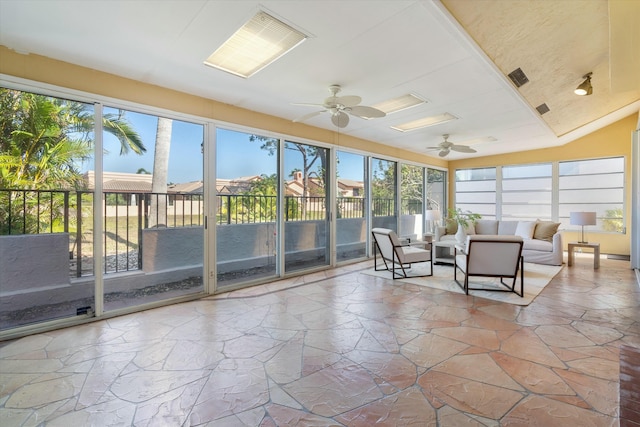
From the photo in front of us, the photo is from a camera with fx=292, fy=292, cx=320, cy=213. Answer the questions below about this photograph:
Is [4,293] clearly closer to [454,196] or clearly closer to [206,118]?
[206,118]

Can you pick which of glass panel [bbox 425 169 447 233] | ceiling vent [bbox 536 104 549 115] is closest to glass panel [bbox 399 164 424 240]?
glass panel [bbox 425 169 447 233]

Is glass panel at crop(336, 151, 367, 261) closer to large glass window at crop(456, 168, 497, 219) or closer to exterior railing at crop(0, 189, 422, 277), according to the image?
exterior railing at crop(0, 189, 422, 277)

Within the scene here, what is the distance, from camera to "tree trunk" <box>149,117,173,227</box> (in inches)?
151

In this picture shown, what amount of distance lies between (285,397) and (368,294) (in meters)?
2.42

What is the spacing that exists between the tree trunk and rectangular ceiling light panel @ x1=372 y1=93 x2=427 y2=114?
3016 millimetres

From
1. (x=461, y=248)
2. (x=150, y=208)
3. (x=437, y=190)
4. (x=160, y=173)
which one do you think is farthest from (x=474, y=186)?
(x=150, y=208)

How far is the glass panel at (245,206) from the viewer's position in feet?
14.5

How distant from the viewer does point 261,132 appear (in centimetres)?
475

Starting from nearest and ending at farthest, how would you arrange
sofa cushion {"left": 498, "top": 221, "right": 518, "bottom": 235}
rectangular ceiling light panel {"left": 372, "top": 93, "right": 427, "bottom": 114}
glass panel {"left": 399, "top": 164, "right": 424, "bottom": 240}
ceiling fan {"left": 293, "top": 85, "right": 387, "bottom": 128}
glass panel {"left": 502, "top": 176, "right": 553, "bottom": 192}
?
ceiling fan {"left": 293, "top": 85, "right": 387, "bottom": 128} → rectangular ceiling light panel {"left": 372, "top": 93, "right": 427, "bottom": 114} → sofa cushion {"left": 498, "top": 221, "right": 518, "bottom": 235} → glass panel {"left": 399, "top": 164, "right": 424, "bottom": 240} → glass panel {"left": 502, "top": 176, "right": 553, "bottom": 192}

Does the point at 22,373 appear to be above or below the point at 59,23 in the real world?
below

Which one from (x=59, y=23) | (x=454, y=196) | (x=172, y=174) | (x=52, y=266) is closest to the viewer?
(x=59, y=23)

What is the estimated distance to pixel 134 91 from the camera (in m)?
3.51

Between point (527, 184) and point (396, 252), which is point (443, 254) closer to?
point (396, 252)

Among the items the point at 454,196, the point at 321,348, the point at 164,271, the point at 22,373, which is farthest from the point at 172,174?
the point at 454,196
